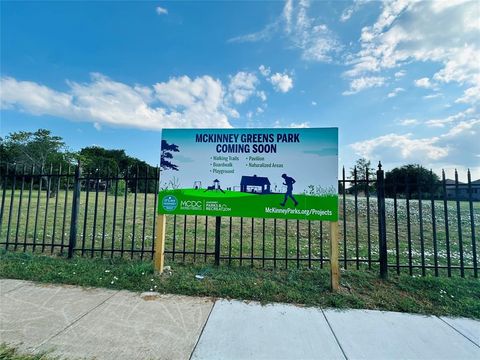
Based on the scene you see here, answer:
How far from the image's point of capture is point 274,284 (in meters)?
3.82

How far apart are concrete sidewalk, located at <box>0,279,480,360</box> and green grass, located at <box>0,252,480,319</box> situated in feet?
0.68

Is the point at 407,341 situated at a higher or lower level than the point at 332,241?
lower

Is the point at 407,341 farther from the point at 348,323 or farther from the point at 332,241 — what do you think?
the point at 332,241

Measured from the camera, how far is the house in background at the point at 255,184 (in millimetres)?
4227

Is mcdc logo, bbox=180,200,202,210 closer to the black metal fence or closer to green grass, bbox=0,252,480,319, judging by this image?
the black metal fence

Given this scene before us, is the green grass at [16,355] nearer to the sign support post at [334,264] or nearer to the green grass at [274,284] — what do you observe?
the green grass at [274,284]

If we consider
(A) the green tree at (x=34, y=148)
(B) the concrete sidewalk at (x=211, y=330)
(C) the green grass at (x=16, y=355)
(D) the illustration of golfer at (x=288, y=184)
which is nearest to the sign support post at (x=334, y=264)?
(B) the concrete sidewalk at (x=211, y=330)

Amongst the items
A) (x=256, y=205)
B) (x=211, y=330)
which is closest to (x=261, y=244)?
(x=256, y=205)

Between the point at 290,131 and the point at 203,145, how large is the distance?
1.55 meters

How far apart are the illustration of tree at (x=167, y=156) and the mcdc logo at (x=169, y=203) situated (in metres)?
0.54

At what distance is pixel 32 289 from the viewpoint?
370cm

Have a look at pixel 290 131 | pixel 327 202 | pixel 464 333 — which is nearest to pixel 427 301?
pixel 464 333

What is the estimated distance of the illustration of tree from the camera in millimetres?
4504

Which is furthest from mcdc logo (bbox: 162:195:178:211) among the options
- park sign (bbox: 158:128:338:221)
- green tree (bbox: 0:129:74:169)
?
green tree (bbox: 0:129:74:169)
